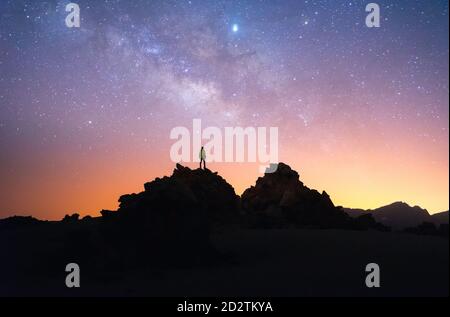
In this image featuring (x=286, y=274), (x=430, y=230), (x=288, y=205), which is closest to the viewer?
(x=286, y=274)

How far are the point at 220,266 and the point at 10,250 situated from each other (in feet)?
32.9

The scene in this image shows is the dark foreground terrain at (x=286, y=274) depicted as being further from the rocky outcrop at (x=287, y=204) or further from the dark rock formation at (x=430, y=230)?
the rocky outcrop at (x=287, y=204)

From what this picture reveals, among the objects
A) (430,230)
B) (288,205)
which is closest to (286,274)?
(288,205)

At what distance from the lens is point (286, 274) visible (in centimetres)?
1202

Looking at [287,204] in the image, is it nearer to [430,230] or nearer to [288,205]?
[288,205]

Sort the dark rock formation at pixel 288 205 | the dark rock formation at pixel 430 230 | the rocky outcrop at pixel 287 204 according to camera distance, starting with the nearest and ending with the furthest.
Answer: the dark rock formation at pixel 430 230, the dark rock formation at pixel 288 205, the rocky outcrop at pixel 287 204

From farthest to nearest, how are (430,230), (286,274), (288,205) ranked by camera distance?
(288,205)
(430,230)
(286,274)

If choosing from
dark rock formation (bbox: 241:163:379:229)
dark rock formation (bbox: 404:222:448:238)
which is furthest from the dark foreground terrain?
dark rock formation (bbox: 241:163:379:229)

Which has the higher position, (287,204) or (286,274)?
(287,204)

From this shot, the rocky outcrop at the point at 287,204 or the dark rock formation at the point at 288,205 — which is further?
the rocky outcrop at the point at 287,204

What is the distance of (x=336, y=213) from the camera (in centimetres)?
2614

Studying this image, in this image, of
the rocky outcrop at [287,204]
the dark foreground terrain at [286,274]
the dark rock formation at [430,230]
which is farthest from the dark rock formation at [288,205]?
the dark foreground terrain at [286,274]

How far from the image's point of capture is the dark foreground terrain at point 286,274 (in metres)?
10.6
